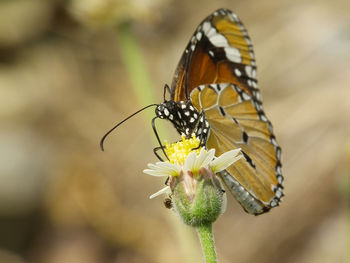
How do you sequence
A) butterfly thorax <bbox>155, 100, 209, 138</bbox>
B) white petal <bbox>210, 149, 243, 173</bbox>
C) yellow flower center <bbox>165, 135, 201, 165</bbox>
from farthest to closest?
1. butterfly thorax <bbox>155, 100, 209, 138</bbox>
2. yellow flower center <bbox>165, 135, 201, 165</bbox>
3. white petal <bbox>210, 149, 243, 173</bbox>

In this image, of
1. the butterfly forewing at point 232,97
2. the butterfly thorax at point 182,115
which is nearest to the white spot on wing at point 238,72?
the butterfly forewing at point 232,97

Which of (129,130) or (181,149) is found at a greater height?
(181,149)

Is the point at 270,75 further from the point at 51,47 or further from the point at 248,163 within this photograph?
the point at 248,163

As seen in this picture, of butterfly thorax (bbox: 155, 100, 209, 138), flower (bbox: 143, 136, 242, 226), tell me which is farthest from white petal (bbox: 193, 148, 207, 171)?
butterfly thorax (bbox: 155, 100, 209, 138)

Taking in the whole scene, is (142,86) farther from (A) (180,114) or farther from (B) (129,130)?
(B) (129,130)

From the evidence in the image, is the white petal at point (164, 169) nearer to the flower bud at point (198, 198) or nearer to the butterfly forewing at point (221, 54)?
the flower bud at point (198, 198)

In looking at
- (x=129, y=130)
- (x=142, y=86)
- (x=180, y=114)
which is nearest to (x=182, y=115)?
(x=180, y=114)

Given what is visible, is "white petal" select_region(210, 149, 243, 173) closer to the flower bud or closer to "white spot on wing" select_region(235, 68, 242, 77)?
the flower bud
